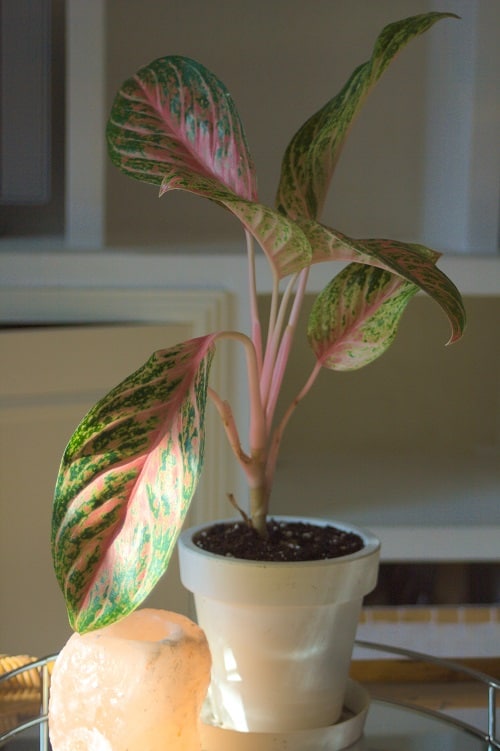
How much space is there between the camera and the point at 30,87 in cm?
108

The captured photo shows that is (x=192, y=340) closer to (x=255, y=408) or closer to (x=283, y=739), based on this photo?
(x=255, y=408)

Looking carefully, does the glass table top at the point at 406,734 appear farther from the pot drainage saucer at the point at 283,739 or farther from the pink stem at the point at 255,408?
the pink stem at the point at 255,408

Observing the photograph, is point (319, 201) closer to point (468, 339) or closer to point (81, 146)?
point (81, 146)

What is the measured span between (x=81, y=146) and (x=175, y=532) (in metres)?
0.63

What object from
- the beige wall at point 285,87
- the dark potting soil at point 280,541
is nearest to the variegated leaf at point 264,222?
the dark potting soil at point 280,541

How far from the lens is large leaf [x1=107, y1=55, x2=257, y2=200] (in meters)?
0.62

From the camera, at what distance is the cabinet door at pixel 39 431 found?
0.94 meters

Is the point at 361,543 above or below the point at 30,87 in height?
below

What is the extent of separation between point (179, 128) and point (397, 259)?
0.19 metres

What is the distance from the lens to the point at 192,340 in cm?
59

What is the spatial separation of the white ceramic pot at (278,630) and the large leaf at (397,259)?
0.19 metres

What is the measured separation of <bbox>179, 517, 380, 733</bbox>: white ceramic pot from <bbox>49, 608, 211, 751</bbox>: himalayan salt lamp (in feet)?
0.22

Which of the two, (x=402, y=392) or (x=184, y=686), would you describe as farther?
(x=402, y=392)

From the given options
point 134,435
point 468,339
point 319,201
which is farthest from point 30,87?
point 468,339
